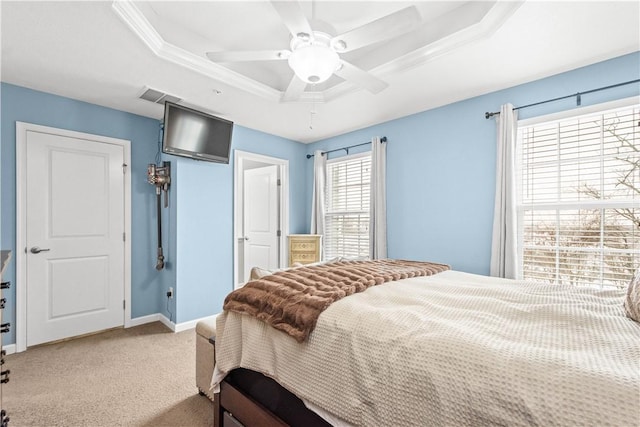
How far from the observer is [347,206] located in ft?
14.3

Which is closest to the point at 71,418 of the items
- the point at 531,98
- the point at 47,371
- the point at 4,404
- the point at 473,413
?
the point at 4,404

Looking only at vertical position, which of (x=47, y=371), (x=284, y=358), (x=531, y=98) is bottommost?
(x=47, y=371)

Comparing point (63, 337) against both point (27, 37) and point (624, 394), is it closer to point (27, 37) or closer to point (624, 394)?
point (27, 37)

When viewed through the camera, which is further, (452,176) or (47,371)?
(452,176)

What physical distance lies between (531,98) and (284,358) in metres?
3.00

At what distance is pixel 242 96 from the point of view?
309 centimetres

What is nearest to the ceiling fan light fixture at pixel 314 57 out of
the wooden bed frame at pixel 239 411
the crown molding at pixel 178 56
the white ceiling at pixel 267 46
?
the white ceiling at pixel 267 46

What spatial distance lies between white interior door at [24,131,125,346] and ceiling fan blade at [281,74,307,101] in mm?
2320

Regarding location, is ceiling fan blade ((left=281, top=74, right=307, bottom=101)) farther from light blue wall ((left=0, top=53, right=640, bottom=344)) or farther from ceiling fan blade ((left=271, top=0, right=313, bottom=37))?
light blue wall ((left=0, top=53, right=640, bottom=344))

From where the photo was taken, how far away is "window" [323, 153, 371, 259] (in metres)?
4.16

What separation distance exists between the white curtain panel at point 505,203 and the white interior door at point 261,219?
286 centimetres

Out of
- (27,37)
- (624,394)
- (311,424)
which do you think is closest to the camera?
(624,394)

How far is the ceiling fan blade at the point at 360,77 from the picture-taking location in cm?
196

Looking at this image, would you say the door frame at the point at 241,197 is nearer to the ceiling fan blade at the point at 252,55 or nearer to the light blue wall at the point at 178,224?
the light blue wall at the point at 178,224
